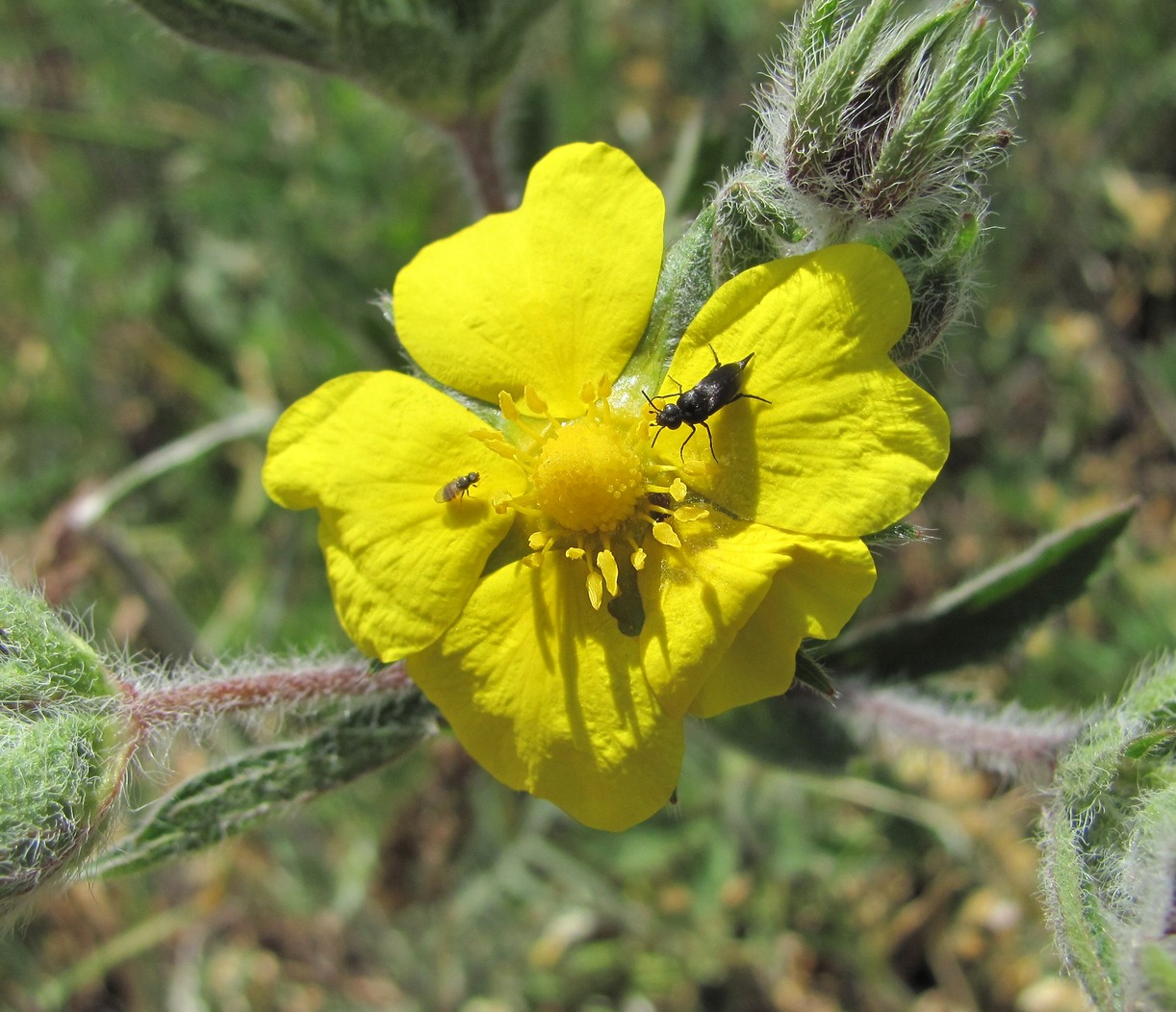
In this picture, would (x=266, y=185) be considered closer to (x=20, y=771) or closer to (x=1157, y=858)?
(x=20, y=771)

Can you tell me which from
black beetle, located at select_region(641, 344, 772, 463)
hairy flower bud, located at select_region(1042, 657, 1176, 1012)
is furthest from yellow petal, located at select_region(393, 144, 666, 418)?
hairy flower bud, located at select_region(1042, 657, 1176, 1012)

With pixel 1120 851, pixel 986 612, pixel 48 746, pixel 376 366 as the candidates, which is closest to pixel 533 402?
pixel 48 746

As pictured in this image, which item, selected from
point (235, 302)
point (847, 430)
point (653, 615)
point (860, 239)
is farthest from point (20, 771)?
point (235, 302)

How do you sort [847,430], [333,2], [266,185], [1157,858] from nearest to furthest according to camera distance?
[1157,858], [847,430], [333,2], [266,185]

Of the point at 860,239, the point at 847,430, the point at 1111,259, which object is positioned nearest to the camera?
the point at 847,430

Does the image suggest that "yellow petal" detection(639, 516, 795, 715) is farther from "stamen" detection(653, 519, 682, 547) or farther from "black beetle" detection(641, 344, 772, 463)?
"black beetle" detection(641, 344, 772, 463)

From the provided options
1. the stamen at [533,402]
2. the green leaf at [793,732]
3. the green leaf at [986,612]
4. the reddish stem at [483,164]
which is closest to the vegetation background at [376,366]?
the reddish stem at [483,164]
